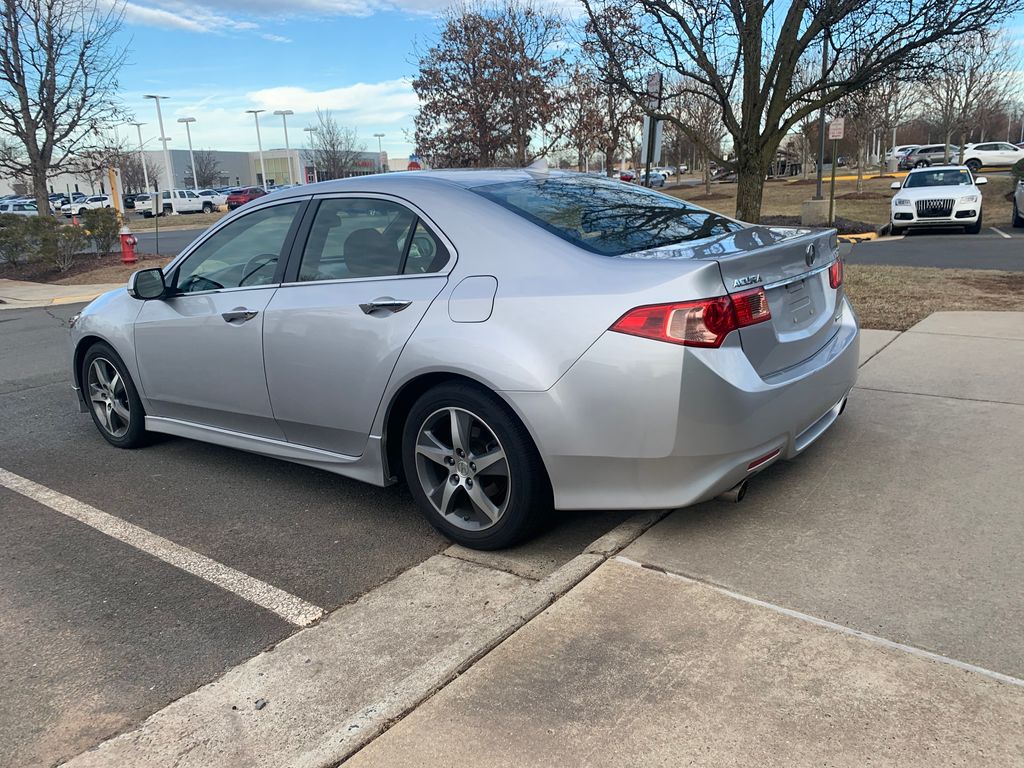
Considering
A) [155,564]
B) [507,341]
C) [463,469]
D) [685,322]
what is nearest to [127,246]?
[155,564]

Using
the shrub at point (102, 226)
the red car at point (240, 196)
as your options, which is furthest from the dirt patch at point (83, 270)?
the red car at point (240, 196)

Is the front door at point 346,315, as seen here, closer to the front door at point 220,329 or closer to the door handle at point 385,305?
the door handle at point 385,305

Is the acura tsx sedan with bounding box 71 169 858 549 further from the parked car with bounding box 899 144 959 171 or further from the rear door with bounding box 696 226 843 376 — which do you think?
the parked car with bounding box 899 144 959 171

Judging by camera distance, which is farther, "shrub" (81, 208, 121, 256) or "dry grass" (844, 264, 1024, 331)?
"shrub" (81, 208, 121, 256)

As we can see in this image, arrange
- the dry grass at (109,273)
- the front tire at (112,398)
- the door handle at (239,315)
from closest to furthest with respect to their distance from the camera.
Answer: the door handle at (239,315) < the front tire at (112,398) < the dry grass at (109,273)

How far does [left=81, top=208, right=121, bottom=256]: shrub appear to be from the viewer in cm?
2006

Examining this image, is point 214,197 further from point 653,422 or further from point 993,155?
point 653,422

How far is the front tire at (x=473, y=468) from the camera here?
3277mm

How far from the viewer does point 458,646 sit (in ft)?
9.04

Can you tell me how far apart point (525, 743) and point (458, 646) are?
556 millimetres

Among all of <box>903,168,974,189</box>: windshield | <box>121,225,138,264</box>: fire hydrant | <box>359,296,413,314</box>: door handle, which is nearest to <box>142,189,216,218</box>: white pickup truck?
<box>121,225,138,264</box>: fire hydrant

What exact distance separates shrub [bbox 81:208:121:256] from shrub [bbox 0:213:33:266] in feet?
4.82

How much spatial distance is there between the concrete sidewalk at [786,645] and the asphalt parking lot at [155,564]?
26.4 inches

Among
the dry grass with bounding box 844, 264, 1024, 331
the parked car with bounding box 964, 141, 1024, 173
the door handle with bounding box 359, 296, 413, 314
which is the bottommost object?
the dry grass with bounding box 844, 264, 1024, 331
